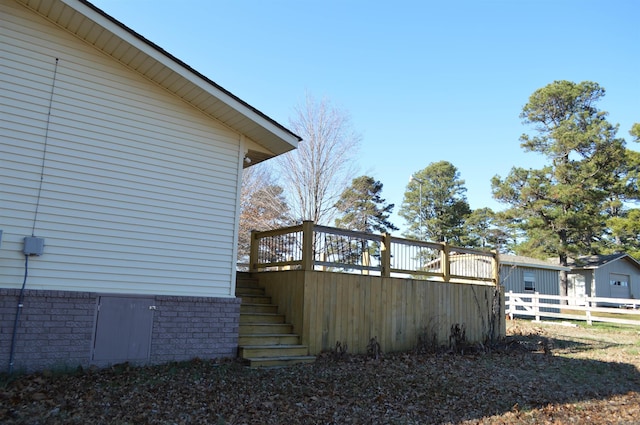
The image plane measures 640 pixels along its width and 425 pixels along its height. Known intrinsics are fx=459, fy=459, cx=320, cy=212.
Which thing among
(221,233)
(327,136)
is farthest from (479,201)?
(221,233)

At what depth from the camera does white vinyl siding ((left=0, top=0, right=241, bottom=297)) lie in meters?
6.06

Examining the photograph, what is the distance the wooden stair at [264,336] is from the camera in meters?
7.20

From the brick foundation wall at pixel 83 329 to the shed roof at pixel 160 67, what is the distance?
2871mm

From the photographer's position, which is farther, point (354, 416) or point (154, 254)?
point (154, 254)

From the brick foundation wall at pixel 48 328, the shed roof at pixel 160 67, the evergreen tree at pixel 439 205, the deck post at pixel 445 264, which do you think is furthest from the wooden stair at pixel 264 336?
the evergreen tree at pixel 439 205

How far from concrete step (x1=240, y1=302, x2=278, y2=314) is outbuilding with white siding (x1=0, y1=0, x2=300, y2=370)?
0.89 metres

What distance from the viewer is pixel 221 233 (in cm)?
749

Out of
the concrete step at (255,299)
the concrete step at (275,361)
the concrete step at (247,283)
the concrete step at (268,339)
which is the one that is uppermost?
the concrete step at (247,283)

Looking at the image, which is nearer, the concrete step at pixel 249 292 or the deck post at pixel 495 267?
the concrete step at pixel 249 292

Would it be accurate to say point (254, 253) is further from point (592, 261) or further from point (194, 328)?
point (592, 261)

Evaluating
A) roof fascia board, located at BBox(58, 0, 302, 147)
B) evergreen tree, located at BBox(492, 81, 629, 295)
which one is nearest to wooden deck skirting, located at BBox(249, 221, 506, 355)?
roof fascia board, located at BBox(58, 0, 302, 147)

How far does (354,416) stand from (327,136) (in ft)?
48.6

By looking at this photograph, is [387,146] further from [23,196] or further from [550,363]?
[23,196]

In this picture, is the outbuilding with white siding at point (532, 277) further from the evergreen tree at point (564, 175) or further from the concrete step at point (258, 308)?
the concrete step at point (258, 308)
